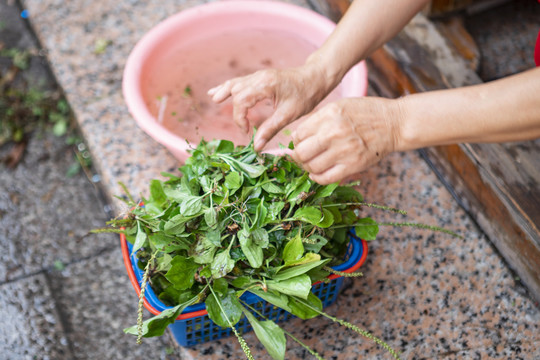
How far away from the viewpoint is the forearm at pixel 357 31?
131cm

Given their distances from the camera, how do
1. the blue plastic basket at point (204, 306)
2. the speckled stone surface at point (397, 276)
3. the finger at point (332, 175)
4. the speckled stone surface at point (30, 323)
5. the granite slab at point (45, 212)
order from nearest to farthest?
1. the finger at point (332, 175)
2. the blue plastic basket at point (204, 306)
3. the speckled stone surface at point (397, 276)
4. the speckled stone surface at point (30, 323)
5. the granite slab at point (45, 212)

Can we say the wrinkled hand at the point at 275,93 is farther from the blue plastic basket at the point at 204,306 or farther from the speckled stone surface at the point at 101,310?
the speckled stone surface at the point at 101,310

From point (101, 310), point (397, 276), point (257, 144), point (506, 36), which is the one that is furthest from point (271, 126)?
point (506, 36)

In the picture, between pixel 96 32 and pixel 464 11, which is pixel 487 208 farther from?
pixel 96 32

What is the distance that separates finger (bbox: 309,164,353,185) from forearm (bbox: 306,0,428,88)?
1.08 feet

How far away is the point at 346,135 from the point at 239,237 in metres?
0.31

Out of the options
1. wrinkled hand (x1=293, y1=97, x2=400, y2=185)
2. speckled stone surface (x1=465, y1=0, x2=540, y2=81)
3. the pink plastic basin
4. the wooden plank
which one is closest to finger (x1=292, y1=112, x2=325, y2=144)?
wrinkled hand (x1=293, y1=97, x2=400, y2=185)

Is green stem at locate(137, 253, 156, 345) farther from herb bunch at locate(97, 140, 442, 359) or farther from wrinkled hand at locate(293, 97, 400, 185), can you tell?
wrinkled hand at locate(293, 97, 400, 185)

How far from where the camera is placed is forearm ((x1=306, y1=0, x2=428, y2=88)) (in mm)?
1313

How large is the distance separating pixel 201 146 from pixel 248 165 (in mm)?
164

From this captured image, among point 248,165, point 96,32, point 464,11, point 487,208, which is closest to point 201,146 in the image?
point 248,165

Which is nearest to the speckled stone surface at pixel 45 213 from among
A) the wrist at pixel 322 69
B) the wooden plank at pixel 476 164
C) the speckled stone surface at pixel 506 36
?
the wrist at pixel 322 69

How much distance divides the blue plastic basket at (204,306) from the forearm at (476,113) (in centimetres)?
32

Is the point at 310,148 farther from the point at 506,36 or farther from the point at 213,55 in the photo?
the point at 506,36
